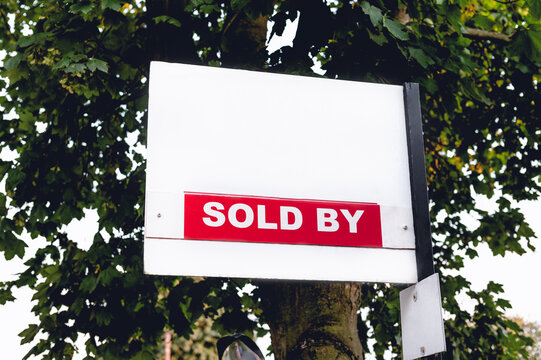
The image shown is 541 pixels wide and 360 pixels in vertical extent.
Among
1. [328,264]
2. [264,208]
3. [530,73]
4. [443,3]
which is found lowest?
[328,264]

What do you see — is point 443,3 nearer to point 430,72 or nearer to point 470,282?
point 430,72

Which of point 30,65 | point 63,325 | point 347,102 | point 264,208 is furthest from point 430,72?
point 63,325

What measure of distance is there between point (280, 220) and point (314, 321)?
2018 mm

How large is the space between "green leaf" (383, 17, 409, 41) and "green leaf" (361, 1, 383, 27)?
0.17 feet

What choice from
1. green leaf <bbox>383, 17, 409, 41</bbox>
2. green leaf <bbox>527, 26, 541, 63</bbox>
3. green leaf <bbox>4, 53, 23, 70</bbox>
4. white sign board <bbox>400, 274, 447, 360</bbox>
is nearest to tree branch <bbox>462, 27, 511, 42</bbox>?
green leaf <bbox>527, 26, 541, 63</bbox>

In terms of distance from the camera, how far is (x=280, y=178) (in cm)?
296

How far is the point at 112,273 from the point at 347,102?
10.6ft

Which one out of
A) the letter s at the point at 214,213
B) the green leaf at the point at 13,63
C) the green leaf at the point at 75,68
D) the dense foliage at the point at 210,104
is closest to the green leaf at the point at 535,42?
the dense foliage at the point at 210,104

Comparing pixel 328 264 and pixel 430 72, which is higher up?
pixel 430 72

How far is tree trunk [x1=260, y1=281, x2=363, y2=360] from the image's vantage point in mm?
4480

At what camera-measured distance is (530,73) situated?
268 inches

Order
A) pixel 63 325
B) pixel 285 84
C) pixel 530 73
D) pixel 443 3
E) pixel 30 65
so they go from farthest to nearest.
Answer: pixel 530 73, pixel 63 325, pixel 30 65, pixel 443 3, pixel 285 84

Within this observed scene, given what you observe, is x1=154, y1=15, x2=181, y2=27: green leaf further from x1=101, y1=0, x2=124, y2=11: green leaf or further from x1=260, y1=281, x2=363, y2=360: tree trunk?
x1=260, y1=281, x2=363, y2=360: tree trunk

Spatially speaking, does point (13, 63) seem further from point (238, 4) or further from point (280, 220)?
point (280, 220)
